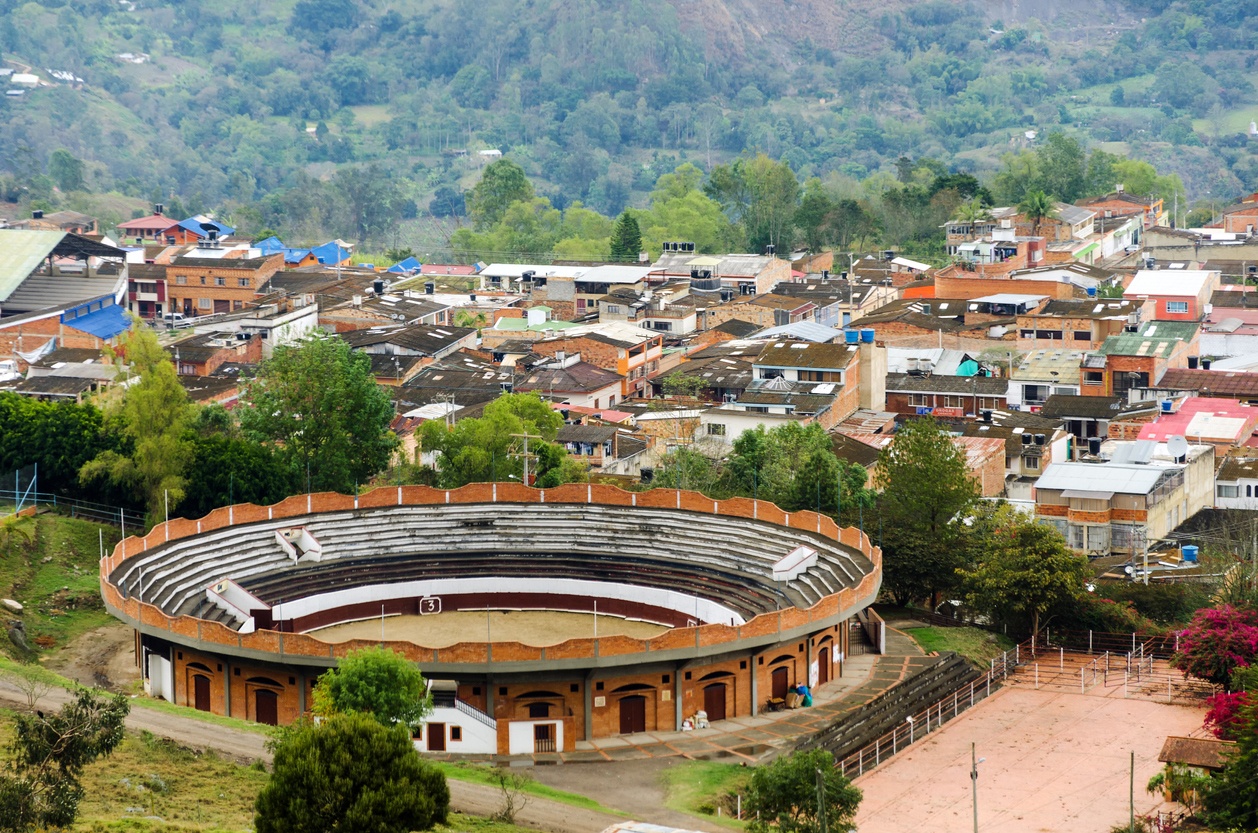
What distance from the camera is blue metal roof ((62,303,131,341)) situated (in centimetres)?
9212

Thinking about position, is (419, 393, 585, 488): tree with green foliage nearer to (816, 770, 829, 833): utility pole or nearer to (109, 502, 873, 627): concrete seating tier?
(109, 502, 873, 627): concrete seating tier

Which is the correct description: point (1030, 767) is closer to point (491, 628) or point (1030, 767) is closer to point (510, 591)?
point (491, 628)

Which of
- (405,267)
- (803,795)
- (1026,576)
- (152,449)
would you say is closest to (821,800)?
(803,795)

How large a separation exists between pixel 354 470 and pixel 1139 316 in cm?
4698

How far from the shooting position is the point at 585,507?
5412 cm

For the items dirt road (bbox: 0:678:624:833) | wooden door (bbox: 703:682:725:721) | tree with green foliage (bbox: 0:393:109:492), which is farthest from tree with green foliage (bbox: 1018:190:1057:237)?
dirt road (bbox: 0:678:624:833)

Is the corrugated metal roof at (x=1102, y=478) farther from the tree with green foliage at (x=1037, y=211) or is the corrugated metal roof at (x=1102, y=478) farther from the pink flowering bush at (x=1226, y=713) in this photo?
the tree with green foliage at (x=1037, y=211)

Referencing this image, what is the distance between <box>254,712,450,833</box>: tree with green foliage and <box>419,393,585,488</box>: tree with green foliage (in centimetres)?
2789

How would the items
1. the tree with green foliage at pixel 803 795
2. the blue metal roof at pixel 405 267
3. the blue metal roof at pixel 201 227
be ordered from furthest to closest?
the blue metal roof at pixel 201 227 < the blue metal roof at pixel 405 267 < the tree with green foliage at pixel 803 795

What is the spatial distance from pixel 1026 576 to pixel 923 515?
4891 millimetres

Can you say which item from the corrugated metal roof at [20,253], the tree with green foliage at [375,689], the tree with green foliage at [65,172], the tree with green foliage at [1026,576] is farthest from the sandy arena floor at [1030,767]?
the tree with green foliage at [65,172]

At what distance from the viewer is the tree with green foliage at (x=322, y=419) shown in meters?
58.8

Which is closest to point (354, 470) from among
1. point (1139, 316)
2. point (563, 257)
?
point (1139, 316)

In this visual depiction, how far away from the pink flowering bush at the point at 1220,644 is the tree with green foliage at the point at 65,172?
145777 millimetres
